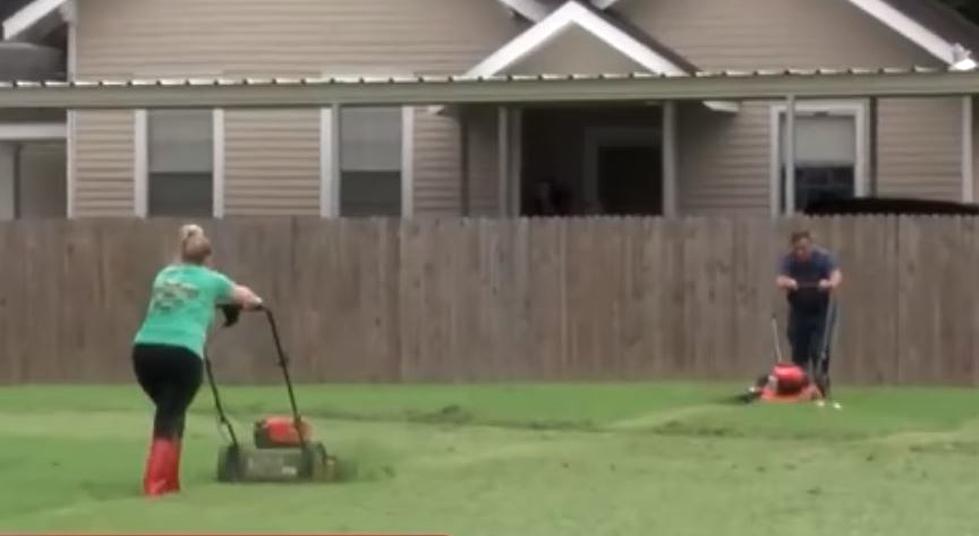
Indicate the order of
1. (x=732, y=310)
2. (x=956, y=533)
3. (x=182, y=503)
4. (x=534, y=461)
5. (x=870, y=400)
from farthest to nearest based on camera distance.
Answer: (x=732, y=310) → (x=870, y=400) → (x=534, y=461) → (x=182, y=503) → (x=956, y=533)

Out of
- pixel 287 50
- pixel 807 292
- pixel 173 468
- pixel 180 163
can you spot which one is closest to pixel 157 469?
pixel 173 468

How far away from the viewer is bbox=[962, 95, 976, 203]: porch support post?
3116 cm

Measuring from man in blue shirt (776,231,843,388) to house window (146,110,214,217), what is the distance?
11.8 metres

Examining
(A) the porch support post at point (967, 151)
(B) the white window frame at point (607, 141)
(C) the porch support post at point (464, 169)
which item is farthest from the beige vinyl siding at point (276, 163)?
(A) the porch support post at point (967, 151)

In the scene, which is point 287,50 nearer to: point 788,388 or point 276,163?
point 276,163

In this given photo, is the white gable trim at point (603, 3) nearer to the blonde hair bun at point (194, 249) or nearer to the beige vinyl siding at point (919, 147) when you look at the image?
the beige vinyl siding at point (919, 147)

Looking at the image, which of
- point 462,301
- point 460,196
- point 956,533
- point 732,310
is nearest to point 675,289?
point 732,310

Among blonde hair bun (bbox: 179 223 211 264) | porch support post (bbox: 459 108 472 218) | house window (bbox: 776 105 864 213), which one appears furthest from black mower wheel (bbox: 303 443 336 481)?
house window (bbox: 776 105 864 213)

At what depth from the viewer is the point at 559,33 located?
102 ft

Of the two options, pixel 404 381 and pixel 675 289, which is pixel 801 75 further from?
pixel 404 381

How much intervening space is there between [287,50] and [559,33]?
425 centimetres

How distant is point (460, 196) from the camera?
32781mm

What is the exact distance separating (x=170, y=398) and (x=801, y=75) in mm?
12634

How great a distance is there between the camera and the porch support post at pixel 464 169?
31.8 meters
